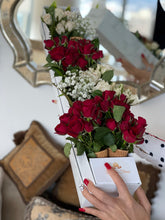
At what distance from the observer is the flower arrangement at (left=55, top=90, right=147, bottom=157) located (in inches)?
34.1

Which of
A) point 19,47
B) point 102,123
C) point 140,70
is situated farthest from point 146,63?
point 102,123

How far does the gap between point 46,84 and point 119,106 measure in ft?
5.99

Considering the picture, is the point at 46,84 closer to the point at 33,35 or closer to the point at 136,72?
the point at 33,35

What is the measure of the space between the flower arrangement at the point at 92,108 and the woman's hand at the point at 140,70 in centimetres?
89

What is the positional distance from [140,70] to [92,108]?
1348 mm

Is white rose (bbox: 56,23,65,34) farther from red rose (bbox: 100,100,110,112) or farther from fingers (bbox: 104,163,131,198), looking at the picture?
fingers (bbox: 104,163,131,198)

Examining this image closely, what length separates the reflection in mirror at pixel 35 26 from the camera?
213cm

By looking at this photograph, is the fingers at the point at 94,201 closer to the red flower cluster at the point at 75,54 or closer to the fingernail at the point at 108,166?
the fingernail at the point at 108,166

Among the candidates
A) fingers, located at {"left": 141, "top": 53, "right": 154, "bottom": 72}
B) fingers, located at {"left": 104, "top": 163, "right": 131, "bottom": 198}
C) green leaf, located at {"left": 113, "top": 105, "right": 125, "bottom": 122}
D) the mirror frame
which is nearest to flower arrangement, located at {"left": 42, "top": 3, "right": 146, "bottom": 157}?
green leaf, located at {"left": 113, "top": 105, "right": 125, "bottom": 122}

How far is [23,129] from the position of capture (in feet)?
9.10

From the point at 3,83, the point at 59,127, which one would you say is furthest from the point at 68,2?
the point at 59,127

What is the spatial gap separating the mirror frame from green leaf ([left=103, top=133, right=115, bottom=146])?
1692mm

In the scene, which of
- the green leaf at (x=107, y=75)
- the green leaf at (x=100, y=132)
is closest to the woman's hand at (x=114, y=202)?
the green leaf at (x=100, y=132)

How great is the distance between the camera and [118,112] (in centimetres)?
87
